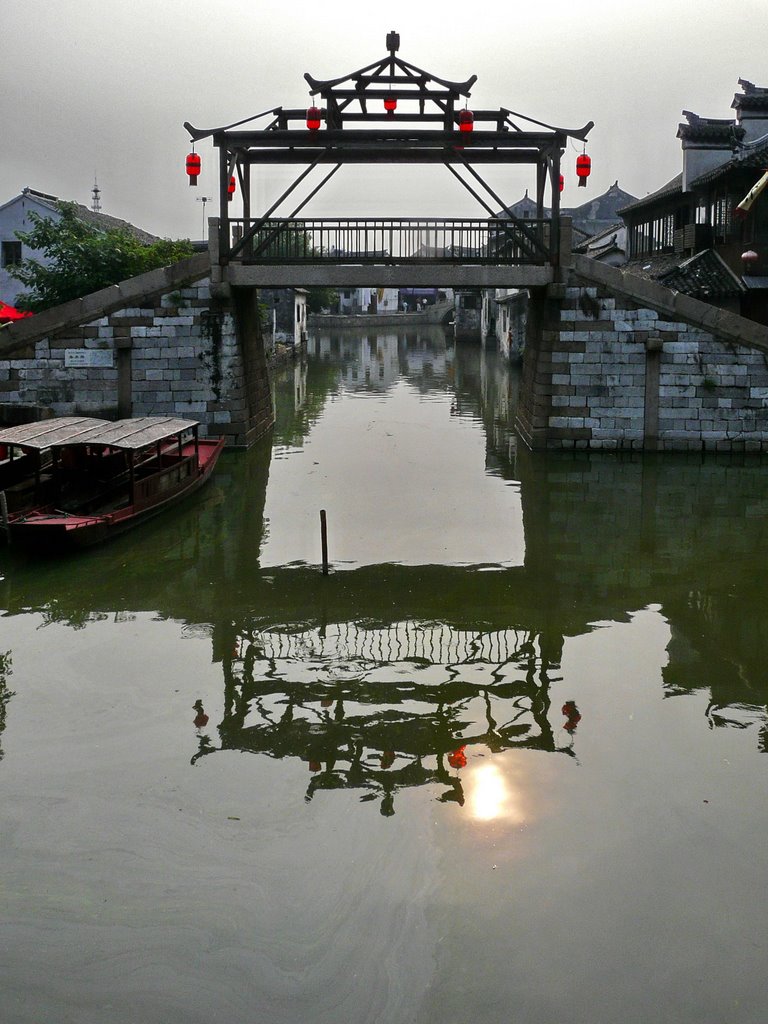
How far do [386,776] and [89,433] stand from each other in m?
8.70

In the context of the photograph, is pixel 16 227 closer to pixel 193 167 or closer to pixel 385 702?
pixel 193 167

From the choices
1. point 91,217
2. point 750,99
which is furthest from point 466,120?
point 91,217

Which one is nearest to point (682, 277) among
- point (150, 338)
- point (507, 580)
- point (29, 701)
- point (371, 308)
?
point (150, 338)

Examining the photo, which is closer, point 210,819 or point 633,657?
point 210,819

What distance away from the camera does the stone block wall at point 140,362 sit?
20547 mm

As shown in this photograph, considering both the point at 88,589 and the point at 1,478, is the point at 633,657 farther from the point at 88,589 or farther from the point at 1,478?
the point at 1,478

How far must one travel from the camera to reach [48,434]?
14281mm

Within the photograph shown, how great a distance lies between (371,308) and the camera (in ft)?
329

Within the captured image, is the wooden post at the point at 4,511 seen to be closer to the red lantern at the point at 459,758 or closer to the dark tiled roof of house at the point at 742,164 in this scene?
the red lantern at the point at 459,758

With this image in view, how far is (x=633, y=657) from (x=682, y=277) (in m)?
18.0

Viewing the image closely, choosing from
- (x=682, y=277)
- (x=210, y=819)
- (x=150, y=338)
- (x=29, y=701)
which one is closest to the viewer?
(x=210, y=819)

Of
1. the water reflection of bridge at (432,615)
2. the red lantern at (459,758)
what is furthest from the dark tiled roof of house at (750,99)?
the red lantern at (459,758)

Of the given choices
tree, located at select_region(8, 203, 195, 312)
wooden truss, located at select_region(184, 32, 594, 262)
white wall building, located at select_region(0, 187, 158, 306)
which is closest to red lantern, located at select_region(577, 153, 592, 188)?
wooden truss, located at select_region(184, 32, 594, 262)

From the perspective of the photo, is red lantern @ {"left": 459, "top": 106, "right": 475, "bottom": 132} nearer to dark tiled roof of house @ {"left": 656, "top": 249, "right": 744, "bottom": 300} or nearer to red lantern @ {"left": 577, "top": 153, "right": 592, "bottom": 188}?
red lantern @ {"left": 577, "top": 153, "right": 592, "bottom": 188}
